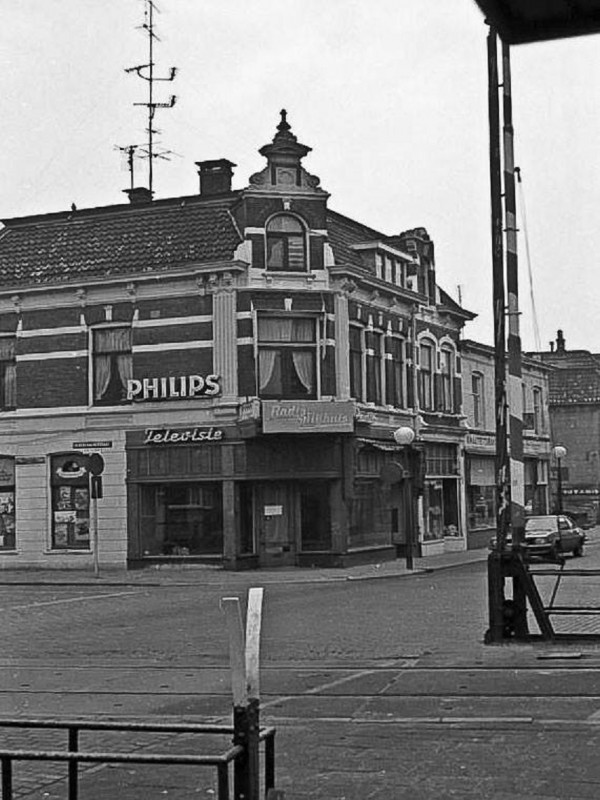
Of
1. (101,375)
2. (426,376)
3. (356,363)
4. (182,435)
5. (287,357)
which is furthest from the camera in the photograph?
(426,376)

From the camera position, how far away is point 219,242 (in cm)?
3406

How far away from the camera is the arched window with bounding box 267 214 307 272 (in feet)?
111

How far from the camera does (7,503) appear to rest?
35.9 m

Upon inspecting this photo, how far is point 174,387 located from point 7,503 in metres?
6.35

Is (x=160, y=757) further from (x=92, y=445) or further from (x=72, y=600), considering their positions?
(x=92, y=445)

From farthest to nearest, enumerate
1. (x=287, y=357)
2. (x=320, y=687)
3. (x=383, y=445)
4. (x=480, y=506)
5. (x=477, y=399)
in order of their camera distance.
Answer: (x=477, y=399) < (x=480, y=506) < (x=383, y=445) < (x=287, y=357) < (x=320, y=687)

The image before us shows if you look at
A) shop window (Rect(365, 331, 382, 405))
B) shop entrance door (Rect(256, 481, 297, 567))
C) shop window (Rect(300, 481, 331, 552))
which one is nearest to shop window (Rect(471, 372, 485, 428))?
shop window (Rect(365, 331, 382, 405))

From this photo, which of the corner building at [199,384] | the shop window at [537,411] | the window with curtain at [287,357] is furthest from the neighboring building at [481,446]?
the window with curtain at [287,357]

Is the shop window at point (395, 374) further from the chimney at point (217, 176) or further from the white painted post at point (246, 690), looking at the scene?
the white painted post at point (246, 690)

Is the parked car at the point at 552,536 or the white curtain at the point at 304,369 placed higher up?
the white curtain at the point at 304,369

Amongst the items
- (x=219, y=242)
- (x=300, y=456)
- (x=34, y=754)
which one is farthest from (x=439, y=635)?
(x=219, y=242)

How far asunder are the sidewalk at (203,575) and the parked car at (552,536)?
2.25m

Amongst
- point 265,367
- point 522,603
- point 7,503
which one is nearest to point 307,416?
point 265,367

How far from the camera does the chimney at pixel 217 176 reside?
3700 cm
